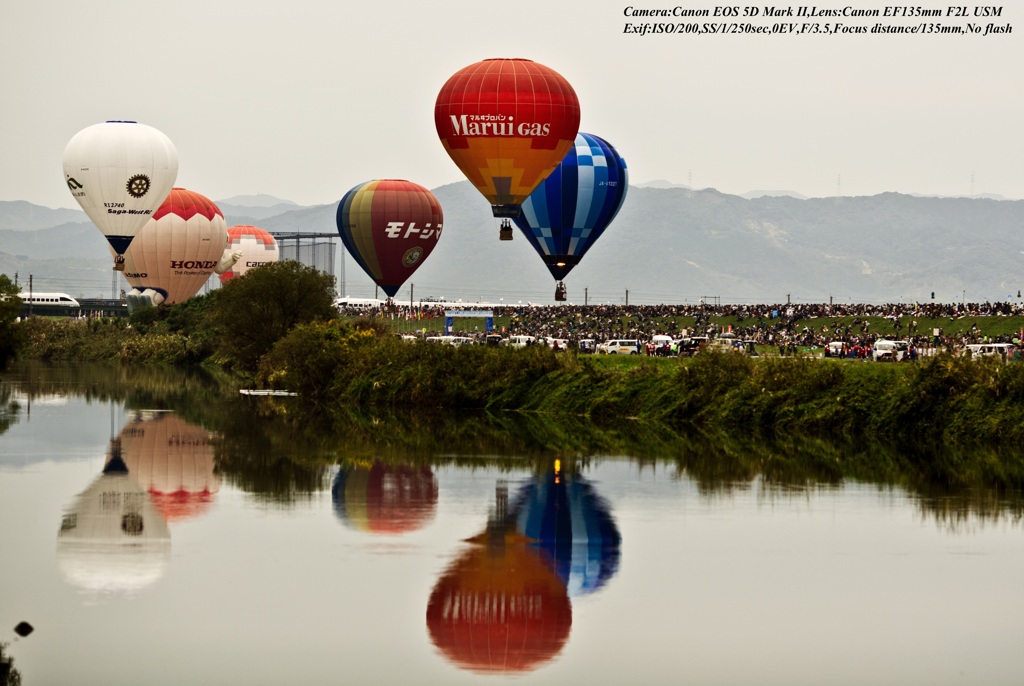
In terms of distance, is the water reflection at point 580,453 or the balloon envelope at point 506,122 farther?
the balloon envelope at point 506,122

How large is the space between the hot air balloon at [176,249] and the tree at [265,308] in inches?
1486

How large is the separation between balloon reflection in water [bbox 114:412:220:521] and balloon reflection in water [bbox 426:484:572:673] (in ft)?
27.0

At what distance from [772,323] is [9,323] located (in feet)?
125

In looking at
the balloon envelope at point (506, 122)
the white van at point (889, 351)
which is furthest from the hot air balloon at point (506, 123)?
the white van at point (889, 351)

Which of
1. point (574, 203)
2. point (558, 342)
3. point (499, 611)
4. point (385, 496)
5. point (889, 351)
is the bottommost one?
point (499, 611)

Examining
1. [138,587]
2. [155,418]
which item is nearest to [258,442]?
[155,418]

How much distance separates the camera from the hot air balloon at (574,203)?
234 feet

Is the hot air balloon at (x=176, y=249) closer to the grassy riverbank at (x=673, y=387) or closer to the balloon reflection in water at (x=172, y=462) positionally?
the grassy riverbank at (x=673, y=387)

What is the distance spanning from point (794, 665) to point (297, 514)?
554 inches

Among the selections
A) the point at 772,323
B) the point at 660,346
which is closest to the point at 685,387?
the point at 660,346

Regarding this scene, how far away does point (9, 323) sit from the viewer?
59.0m

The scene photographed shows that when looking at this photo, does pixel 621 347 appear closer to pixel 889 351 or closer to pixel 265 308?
pixel 889 351

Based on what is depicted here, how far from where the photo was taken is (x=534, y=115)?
6297cm

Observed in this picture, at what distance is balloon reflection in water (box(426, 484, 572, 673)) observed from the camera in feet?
69.4
